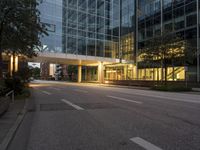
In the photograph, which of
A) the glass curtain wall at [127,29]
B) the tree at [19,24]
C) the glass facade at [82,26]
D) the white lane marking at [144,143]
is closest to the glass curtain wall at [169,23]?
the glass curtain wall at [127,29]

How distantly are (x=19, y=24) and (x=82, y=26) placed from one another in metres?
38.8

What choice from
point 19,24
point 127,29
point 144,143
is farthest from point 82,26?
point 144,143

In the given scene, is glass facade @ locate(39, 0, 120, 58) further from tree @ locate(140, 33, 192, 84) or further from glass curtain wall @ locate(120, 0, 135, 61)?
tree @ locate(140, 33, 192, 84)

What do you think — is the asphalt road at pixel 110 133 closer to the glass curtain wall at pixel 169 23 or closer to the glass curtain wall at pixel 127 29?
the glass curtain wall at pixel 169 23

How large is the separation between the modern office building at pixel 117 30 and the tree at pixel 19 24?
29165 mm

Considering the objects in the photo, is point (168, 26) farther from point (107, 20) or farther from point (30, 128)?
point (30, 128)

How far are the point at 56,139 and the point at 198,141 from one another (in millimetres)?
A: 3620

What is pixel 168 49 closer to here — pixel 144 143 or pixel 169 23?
pixel 169 23

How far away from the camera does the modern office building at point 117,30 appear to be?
43312 mm

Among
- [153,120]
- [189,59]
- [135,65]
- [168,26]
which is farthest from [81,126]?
[135,65]

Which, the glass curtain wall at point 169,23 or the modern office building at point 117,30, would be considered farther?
the modern office building at point 117,30

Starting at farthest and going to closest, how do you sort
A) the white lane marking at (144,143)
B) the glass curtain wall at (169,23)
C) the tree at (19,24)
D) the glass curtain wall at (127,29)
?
the glass curtain wall at (127,29), the glass curtain wall at (169,23), the tree at (19,24), the white lane marking at (144,143)

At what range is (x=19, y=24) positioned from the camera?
50.7 ft

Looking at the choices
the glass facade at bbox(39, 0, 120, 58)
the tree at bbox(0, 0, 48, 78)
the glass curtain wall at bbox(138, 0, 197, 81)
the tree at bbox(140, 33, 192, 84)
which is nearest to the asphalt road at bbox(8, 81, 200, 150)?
the tree at bbox(0, 0, 48, 78)
